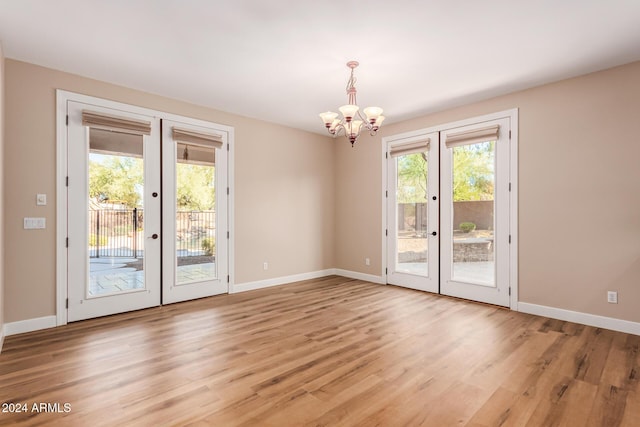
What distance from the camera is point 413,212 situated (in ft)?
17.9

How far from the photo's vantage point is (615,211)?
11.6 ft

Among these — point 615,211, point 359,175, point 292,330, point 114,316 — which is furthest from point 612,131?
point 114,316

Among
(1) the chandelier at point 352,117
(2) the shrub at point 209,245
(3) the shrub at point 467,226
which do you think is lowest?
(2) the shrub at point 209,245

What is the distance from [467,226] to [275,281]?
Answer: 128 inches

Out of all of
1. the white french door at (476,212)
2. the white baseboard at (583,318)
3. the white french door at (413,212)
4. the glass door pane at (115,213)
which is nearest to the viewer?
the white baseboard at (583,318)

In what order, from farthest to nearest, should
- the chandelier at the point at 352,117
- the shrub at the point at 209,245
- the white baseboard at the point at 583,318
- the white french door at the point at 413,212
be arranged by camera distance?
the white french door at the point at 413,212, the shrub at the point at 209,245, the white baseboard at the point at 583,318, the chandelier at the point at 352,117

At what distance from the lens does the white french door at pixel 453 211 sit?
14.7ft

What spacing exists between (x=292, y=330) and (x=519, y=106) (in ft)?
13.0

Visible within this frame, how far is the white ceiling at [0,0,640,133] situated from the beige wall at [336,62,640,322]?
28cm

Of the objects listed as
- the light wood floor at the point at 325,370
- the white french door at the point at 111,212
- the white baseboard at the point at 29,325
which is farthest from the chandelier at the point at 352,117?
the white baseboard at the point at 29,325

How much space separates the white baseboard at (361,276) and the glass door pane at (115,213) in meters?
3.60

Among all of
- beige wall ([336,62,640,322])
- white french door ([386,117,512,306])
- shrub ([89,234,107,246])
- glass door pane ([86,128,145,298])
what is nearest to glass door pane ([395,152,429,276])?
white french door ([386,117,512,306])

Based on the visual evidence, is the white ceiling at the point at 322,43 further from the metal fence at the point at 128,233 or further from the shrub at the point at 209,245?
the shrub at the point at 209,245

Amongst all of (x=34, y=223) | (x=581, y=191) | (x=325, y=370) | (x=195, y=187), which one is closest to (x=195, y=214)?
(x=195, y=187)
